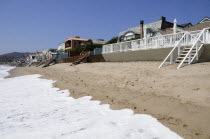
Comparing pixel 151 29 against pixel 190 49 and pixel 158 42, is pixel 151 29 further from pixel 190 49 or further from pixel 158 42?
pixel 190 49

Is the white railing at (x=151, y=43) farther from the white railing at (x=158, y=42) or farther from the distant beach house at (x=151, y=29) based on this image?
the distant beach house at (x=151, y=29)

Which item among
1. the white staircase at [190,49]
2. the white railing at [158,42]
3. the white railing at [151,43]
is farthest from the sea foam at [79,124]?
the white railing at [151,43]

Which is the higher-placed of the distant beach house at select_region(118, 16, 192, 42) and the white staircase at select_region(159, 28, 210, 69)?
the distant beach house at select_region(118, 16, 192, 42)

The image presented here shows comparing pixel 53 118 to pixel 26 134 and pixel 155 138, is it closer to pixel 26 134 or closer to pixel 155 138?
pixel 26 134

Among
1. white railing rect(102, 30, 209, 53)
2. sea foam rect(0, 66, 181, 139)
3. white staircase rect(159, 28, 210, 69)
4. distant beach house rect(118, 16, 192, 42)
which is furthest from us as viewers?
distant beach house rect(118, 16, 192, 42)

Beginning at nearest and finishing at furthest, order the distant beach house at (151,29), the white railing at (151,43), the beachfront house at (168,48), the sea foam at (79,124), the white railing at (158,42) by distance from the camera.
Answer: the sea foam at (79,124), the beachfront house at (168,48), the white railing at (158,42), the white railing at (151,43), the distant beach house at (151,29)

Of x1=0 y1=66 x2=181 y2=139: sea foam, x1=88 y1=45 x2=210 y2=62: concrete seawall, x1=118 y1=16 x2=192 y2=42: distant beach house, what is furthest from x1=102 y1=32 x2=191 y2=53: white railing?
x1=118 y1=16 x2=192 y2=42: distant beach house

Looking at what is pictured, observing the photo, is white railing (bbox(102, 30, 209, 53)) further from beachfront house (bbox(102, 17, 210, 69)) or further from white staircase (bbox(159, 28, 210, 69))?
white staircase (bbox(159, 28, 210, 69))

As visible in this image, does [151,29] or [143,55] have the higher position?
[151,29]

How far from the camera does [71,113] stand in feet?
11.1

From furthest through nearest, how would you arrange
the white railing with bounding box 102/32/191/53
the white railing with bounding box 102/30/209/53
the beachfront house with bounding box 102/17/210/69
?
the white railing with bounding box 102/32/191/53 < the white railing with bounding box 102/30/209/53 < the beachfront house with bounding box 102/17/210/69

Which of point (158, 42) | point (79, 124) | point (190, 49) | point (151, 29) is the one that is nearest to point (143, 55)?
point (158, 42)

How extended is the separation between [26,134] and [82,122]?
41.8 inches

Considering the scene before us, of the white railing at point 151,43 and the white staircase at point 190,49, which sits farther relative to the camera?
the white railing at point 151,43
